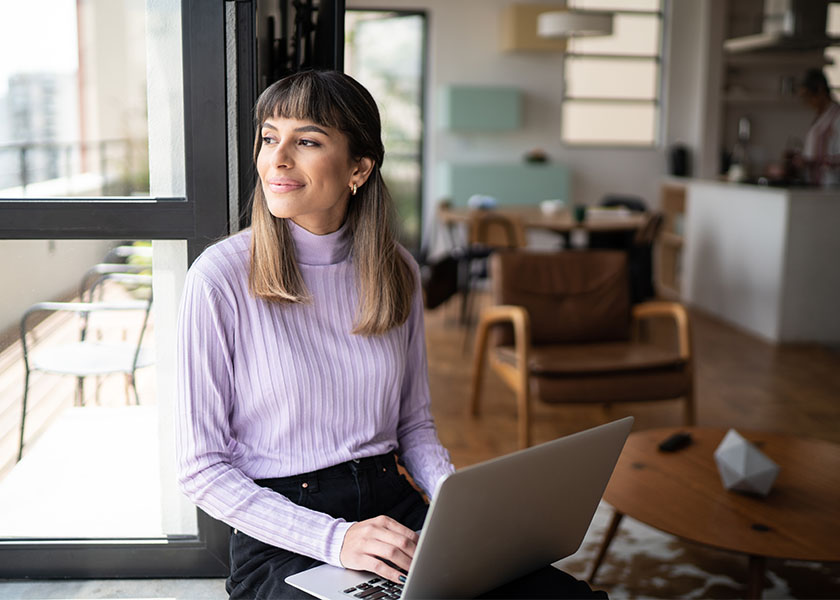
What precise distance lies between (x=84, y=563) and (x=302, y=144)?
1019 millimetres

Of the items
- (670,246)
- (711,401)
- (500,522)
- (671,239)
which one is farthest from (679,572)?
(670,246)

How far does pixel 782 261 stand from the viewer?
603 centimetres

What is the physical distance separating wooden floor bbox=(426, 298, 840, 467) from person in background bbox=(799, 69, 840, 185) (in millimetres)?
1316

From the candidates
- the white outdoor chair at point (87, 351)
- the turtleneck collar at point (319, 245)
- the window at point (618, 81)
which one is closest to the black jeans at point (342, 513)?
the turtleneck collar at point (319, 245)

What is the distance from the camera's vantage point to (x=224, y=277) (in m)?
1.54

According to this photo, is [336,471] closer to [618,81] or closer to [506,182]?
[506,182]

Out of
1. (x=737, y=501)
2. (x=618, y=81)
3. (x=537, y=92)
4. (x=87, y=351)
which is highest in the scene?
(x=618, y=81)

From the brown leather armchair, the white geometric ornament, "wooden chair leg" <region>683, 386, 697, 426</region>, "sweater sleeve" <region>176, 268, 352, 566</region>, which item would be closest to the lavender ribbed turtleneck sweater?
"sweater sleeve" <region>176, 268, 352, 566</region>

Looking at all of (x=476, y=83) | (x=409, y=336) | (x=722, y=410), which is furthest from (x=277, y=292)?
(x=476, y=83)

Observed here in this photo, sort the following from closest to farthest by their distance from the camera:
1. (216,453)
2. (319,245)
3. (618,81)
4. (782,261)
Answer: (216,453)
(319,245)
(782,261)
(618,81)

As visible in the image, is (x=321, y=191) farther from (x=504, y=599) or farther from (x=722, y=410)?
(x=722, y=410)

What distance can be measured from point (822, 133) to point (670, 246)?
2.09 metres

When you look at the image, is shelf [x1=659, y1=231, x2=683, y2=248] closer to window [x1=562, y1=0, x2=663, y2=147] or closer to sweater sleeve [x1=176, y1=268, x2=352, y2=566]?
window [x1=562, y1=0, x2=663, y2=147]

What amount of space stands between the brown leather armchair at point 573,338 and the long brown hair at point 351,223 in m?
2.05
